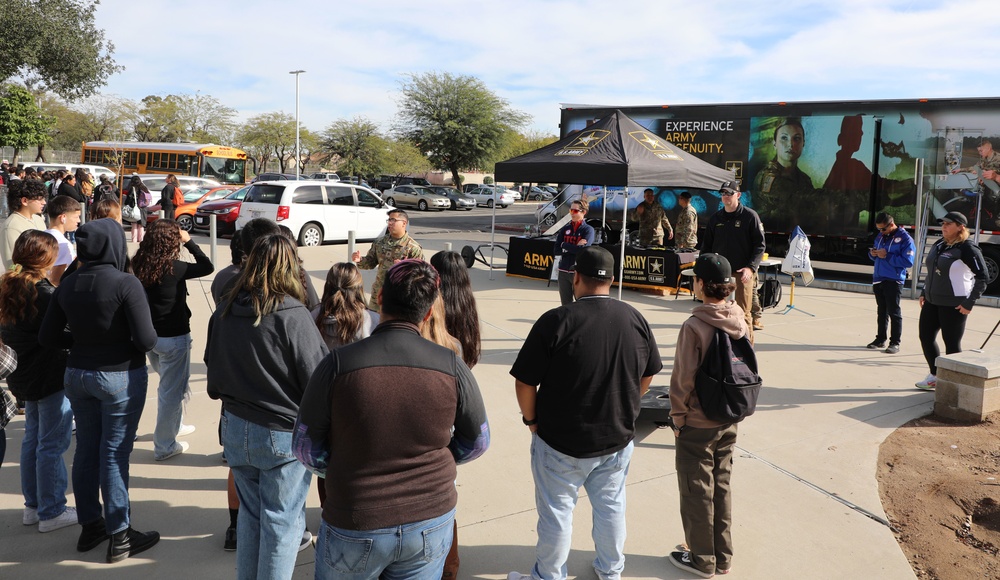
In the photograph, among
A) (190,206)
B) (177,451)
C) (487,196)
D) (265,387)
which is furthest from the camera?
(487,196)

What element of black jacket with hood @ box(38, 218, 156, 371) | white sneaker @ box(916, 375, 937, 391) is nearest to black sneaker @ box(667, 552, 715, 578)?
black jacket with hood @ box(38, 218, 156, 371)

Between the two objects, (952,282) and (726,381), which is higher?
(952,282)

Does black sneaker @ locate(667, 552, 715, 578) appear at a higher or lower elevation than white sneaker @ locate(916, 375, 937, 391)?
lower

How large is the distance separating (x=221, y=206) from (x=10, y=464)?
14674 millimetres

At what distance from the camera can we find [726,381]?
3.41m

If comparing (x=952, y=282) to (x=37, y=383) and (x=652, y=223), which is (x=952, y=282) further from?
(x=652, y=223)

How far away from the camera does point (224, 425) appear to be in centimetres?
298

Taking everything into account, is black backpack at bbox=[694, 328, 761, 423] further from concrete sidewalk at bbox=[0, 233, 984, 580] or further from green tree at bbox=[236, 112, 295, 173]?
green tree at bbox=[236, 112, 295, 173]

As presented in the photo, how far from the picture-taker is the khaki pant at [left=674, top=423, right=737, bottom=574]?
11.5 ft

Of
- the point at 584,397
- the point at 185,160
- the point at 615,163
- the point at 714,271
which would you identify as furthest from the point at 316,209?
the point at 185,160

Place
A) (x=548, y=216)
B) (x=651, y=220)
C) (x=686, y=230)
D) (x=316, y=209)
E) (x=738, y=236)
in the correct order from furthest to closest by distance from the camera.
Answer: (x=548, y=216) → (x=316, y=209) → (x=651, y=220) → (x=686, y=230) → (x=738, y=236)

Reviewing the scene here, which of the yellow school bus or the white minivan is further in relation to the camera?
the yellow school bus

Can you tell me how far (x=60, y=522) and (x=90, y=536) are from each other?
0.32 metres

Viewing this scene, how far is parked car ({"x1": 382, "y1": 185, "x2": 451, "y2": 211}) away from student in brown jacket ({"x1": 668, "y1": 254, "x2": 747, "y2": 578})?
119 feet
